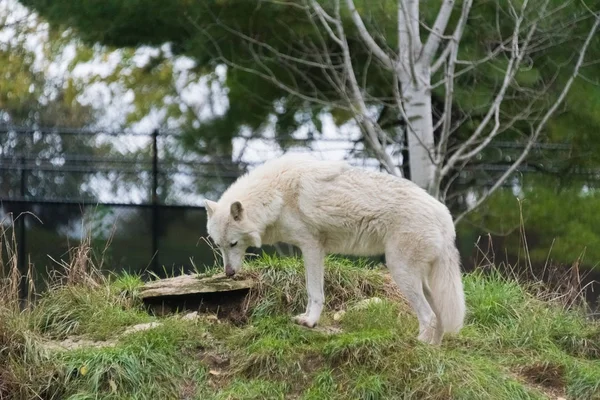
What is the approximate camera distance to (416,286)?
616 cm

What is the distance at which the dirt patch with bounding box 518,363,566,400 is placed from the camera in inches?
246

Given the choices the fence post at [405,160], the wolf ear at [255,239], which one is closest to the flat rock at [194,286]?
the wolf ear at [255,239]

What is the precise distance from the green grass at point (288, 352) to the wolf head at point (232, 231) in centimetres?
50

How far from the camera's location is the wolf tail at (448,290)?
625 centimetres

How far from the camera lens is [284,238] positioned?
6.69 meters

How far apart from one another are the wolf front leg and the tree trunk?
3348 millimetres

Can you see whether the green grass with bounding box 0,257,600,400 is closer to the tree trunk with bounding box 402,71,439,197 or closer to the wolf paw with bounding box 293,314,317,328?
the wolf paw with bounding box 293,314,317,328

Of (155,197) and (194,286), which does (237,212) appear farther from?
(155,197)

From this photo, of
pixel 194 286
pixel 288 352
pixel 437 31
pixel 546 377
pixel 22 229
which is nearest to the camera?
pixel 288 352

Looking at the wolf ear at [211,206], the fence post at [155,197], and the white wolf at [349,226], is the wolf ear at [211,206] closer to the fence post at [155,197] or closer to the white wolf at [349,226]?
the white wolf at [349,226]

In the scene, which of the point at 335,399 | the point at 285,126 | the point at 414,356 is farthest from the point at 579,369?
the point at 285,126

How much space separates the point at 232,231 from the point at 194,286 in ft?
2.97

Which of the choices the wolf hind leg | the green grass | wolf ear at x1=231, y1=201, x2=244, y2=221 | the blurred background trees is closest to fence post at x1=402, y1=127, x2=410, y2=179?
the blurred background trees

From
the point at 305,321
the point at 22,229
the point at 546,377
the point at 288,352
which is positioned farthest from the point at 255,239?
the point at 22,229
